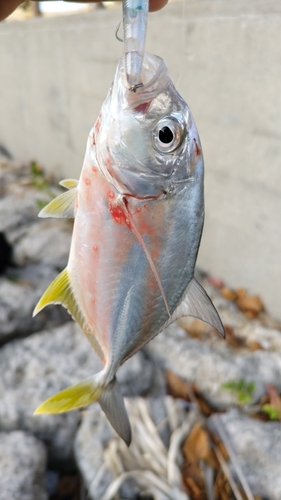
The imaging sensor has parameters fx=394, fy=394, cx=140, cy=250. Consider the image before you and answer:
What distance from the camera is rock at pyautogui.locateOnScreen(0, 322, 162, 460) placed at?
74.1 inches

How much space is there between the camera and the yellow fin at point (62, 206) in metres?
0.97

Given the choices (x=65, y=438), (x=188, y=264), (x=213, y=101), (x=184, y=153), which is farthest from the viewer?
(x=213, y=101)

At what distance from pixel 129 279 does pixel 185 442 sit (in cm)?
131

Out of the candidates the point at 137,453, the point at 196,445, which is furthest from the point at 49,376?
the point at 196,445

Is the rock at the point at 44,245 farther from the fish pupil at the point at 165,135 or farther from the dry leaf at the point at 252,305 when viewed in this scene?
the fish pupil at the point at 165,135

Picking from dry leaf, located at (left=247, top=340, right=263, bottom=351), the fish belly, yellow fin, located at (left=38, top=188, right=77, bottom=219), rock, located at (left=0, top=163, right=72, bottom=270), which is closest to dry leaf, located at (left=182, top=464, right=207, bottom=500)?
dry leaf, located at (left=247, top=340, right=263, bottom=351)

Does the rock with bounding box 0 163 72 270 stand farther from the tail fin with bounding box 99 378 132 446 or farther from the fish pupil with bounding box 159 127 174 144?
the fish pupil with bounding box 159 127 174 144

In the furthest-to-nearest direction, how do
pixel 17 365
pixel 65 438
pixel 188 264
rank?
pixel 17 365
pixel 65 438
pixel 188 264

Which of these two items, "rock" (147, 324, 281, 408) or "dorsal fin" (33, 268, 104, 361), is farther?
"rock" (147, 324, 281, 408)

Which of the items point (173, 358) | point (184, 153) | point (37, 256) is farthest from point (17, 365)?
point (184, 153)

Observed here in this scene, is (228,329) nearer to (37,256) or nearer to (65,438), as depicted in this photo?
(65,438)

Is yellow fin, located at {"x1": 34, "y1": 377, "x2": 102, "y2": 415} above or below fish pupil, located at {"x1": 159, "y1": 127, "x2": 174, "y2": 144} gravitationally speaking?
below

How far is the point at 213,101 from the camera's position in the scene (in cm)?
246

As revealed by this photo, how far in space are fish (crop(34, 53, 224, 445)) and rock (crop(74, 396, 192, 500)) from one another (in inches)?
36.1
